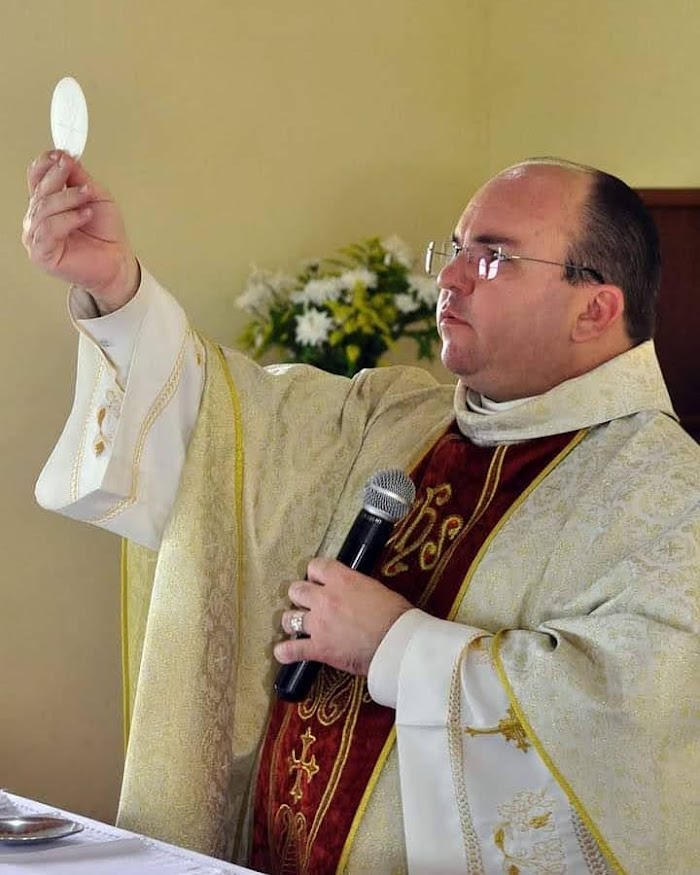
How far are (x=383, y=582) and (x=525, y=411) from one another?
1.27ft

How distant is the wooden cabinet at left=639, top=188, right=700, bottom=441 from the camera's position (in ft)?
14.7

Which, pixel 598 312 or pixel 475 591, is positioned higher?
pixel 598 312

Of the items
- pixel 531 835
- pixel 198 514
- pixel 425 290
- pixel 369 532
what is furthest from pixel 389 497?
pixel 425 290

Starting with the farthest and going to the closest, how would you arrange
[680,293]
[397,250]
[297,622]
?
[680,293], [397,250], [297,622]

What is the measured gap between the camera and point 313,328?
394cm

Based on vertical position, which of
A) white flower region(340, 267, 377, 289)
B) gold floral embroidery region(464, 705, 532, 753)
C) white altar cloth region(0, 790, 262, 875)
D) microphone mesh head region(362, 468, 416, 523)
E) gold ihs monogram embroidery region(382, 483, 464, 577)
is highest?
white flower region(340, 267, 377, 289)

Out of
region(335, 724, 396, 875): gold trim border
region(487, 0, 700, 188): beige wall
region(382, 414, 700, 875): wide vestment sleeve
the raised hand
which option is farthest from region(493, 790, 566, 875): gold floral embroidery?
region(487, 0, 700, 188): beige wall

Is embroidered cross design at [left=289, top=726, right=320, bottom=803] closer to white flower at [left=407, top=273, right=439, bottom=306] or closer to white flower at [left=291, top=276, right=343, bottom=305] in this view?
white flower at [left=291, top=276, right=343, bottom=305]

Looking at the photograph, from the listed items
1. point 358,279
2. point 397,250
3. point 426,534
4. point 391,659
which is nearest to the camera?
point 391,659

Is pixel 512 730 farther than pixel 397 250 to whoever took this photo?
No

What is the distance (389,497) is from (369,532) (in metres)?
0.07

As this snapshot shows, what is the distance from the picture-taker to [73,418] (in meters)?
2.52

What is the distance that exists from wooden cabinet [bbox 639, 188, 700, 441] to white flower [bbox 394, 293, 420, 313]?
88 cm

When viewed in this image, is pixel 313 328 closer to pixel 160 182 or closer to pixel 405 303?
pixel 405 303
